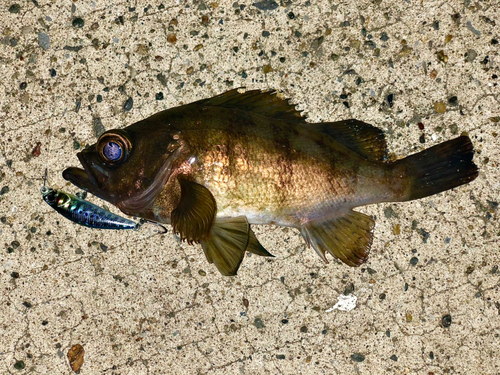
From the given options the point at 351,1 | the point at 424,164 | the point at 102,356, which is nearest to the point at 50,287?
the point at 102,356

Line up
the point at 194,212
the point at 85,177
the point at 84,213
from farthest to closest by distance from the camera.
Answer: the point at 84,213, the point at 85,177, the point at 194,212

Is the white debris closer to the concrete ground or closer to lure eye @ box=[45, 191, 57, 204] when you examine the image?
the concrete ground

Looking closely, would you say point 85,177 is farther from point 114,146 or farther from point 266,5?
point 266,5

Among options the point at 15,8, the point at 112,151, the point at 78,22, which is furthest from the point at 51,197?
the point at 15,8

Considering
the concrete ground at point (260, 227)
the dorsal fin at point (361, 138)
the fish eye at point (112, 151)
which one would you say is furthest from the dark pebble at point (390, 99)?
the fish eye at point (112, 151)

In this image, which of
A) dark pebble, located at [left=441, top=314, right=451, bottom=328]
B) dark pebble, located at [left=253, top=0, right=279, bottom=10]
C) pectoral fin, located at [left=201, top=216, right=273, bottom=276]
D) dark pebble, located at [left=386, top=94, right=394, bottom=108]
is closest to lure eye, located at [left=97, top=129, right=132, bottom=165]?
pectoral fin, located at [left=201, top=216, right=273, bottom=276]

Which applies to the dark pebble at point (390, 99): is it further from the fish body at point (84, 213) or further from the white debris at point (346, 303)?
the fish body at point (84, 213)
